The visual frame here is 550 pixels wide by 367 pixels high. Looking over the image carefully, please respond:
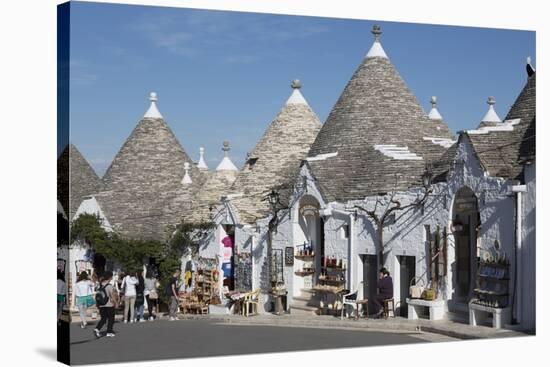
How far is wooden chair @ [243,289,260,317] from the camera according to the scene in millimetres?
19703

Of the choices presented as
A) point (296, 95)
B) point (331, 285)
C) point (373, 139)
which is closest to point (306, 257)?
point (331, 285)

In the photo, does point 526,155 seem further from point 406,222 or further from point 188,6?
point 188,6

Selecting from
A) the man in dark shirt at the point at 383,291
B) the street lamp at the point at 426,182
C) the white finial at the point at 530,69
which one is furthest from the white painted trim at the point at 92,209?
the white finial at the point at 530,69

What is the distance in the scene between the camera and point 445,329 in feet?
58.1

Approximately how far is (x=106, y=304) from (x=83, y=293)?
38cm

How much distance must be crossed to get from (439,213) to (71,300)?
6.84 m

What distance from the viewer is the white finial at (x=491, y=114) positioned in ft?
60.7

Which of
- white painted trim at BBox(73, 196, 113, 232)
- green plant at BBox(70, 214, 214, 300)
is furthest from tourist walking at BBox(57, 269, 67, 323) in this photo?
white painted trim at BBox(73, 196, 113, 232)

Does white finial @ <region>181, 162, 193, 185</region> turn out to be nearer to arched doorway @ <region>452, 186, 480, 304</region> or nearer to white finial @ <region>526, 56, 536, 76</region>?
arched doorway @ <region>452, 186, 480, 304</region>

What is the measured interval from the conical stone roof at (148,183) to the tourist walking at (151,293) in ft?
3.78

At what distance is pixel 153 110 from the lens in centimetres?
1789

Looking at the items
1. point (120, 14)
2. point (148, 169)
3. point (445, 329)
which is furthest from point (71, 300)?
point (148, 169)

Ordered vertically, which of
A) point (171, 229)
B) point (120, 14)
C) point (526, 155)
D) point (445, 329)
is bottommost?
point (445, 329)

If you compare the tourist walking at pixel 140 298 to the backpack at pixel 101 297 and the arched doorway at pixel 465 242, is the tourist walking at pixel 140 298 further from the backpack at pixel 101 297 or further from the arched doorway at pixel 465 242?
the arched doorway at pixel 465 242
